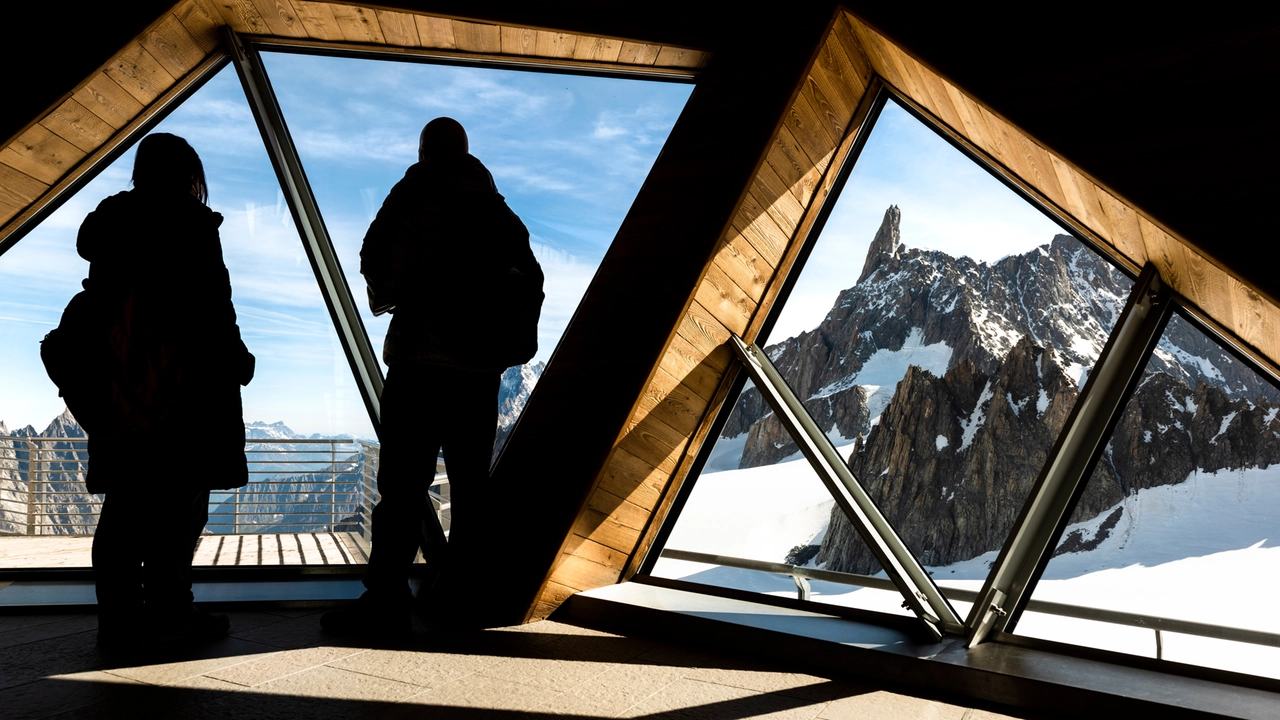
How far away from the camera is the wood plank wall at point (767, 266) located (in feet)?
9.20

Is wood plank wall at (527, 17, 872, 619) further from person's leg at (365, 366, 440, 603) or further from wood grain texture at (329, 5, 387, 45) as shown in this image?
A: wood grain texture at (329, 5, 387, 45)

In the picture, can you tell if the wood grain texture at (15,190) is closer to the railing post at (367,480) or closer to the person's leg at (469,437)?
the railing post at (367,480)

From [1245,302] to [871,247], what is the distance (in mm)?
1666

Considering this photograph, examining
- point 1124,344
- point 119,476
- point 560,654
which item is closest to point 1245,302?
point 1124,344

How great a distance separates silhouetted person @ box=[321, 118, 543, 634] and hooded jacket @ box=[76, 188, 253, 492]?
0.54 m

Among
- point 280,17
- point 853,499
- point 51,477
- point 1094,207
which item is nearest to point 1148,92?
point 1094,207

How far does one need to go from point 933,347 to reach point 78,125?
4.05 meters

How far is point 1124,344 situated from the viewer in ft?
9.91

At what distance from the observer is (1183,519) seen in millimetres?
2953

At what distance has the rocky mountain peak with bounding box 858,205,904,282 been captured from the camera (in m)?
3.78

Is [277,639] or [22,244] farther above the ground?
[22,244]

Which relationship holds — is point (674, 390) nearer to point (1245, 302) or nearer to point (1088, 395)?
point (1088, 395)

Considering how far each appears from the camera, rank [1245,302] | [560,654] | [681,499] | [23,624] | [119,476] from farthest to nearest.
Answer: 1. [681,499]
2. [23,624]
3. [560,654]
4. [119,476]
5. [1245,302]

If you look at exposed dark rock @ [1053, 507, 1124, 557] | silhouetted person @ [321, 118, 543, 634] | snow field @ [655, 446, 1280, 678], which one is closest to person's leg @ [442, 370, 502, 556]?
silhouetted person @ [321, 118, 543, 634]
